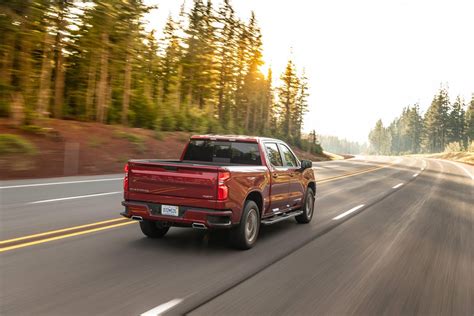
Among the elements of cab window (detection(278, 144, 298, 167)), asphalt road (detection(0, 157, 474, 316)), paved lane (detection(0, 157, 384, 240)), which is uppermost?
cab window (detection(278, 144, 298, 167))

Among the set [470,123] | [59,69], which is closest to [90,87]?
[59,69]

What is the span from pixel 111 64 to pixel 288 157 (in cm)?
2437

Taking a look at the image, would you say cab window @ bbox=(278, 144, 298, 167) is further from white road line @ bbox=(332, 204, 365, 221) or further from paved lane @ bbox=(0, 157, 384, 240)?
paved lane @ bbox=(0, 157, 384, 240)

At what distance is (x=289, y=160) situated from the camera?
30.5ft

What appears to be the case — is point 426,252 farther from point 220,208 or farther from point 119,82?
point 119,82

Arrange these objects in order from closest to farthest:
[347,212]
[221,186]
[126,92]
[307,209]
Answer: [221,186] → [307,209] → [347,212] → [126,92]

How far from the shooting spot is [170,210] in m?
6.82

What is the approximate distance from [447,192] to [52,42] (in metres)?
21.7

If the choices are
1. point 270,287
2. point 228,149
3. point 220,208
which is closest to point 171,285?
point 270,287

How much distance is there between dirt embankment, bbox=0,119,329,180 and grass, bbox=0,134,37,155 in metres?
0.05

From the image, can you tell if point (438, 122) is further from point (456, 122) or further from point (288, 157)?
point (288, 157)

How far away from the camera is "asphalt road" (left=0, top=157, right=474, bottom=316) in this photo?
4641 millimetres

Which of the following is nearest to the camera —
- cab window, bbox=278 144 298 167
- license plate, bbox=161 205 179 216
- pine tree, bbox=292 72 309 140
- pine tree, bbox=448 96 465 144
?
license plate, bbox=161 205 179 216

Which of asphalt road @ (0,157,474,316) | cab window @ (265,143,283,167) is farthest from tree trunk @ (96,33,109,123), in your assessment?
cab window @ (265,143,283,167)
